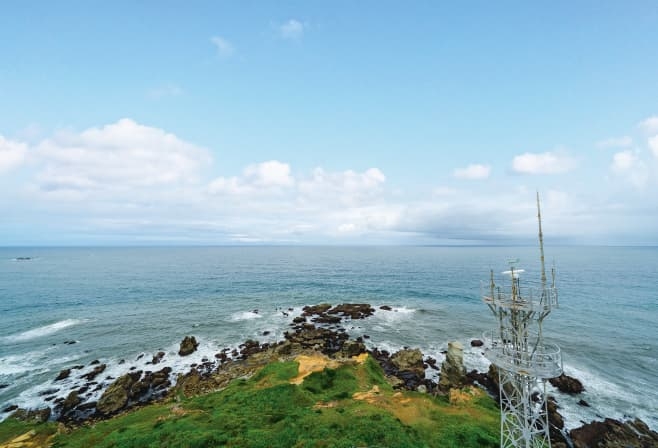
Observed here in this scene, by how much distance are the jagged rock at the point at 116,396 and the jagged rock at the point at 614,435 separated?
42874 mm

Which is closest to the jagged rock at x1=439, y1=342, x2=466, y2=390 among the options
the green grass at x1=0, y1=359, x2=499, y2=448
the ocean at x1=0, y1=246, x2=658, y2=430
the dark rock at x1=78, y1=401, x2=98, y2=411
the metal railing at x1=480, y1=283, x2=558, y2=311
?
the green grass at x1=0, y1=359, x2=499, y2=448

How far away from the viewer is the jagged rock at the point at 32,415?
26.6 metres

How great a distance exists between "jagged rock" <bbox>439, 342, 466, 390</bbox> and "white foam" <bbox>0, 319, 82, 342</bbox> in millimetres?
63541

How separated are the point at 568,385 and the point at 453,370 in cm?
1183

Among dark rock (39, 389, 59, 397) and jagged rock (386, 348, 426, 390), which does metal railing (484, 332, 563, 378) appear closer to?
jagged rock (386, 348, 426, 390)

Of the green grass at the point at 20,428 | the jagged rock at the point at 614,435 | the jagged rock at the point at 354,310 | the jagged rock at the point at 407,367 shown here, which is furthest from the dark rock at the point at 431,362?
the green grass at the point at 20,428

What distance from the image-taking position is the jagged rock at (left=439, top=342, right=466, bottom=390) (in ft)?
104

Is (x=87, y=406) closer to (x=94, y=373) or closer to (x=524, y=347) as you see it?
(x=94, y=373)

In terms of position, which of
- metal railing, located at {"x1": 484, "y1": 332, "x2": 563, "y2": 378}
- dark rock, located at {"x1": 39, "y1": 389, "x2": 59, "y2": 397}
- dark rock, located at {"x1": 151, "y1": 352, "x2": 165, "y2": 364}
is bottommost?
dark rock, located at {"x1": 39, "y1": 389, "x2": 59, "y2": 397}

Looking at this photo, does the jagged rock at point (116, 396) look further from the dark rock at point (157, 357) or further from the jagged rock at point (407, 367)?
the jagged rock at point (407, 367)

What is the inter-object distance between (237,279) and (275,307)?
43.7 m

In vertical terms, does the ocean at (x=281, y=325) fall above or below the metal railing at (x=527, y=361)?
below

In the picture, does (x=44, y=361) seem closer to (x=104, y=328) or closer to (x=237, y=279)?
(x=104, y=328)

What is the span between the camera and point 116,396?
97.5ft
